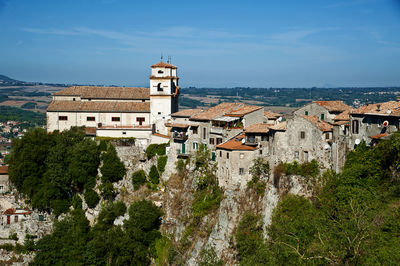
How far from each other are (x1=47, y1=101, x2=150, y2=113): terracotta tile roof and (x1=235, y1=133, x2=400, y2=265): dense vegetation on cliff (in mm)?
27265

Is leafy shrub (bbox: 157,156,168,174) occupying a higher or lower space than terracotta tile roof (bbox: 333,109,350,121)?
lower

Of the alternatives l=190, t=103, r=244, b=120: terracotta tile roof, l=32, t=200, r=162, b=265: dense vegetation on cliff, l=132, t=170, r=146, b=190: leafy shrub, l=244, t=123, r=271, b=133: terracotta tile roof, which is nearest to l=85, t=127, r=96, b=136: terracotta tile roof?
l=132, t=170, r=146, b=190: leafy shrub

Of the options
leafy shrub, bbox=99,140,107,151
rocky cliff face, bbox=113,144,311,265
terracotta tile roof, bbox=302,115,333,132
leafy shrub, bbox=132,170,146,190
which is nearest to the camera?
terracotta tile roof, bbox=302,115,333,132

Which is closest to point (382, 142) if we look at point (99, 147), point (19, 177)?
point (99, 147)

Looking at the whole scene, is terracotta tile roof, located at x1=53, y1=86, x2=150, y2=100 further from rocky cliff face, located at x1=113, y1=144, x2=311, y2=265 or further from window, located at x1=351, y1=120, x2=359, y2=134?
window, located at x1=351, y1=120, x2=359, y2=134

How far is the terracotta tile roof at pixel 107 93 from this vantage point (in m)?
68.6

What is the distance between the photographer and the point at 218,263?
4506 centimetres

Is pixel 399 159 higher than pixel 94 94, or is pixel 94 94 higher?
pixel 94 94

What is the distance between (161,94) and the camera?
6625 cm

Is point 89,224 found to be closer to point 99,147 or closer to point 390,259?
point 99,147

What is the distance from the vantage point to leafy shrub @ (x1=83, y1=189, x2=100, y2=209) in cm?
5972

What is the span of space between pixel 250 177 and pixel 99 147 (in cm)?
2267

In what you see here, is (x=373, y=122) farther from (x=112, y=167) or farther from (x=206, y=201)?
(x=112, y=167)

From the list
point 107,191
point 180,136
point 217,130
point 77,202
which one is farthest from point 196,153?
point 77,202
